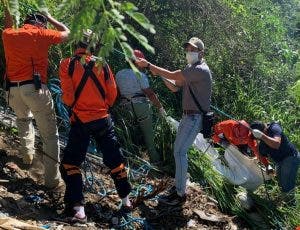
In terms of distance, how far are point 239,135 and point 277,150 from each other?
2.04ft

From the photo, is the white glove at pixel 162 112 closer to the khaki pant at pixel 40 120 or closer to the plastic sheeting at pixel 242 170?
the plastic sheeting at pixel 242 170

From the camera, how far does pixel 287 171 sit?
6.66 meters

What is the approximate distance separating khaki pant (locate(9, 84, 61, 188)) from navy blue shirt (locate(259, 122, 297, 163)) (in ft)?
8.71

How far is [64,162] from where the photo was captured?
17.6 ft

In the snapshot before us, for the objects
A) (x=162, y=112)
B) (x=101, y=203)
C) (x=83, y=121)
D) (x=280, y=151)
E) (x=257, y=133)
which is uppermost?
(x=83, y=121)

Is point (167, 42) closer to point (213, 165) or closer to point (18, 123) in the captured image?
point (213, 165)

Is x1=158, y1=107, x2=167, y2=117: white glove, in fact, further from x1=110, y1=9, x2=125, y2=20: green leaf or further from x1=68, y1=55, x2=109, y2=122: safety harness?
x1=110, y1=9, x2=125, y2=20: green leaf

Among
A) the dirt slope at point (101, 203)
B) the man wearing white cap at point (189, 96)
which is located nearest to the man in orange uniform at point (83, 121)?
the dirt slope at point (101, 203)

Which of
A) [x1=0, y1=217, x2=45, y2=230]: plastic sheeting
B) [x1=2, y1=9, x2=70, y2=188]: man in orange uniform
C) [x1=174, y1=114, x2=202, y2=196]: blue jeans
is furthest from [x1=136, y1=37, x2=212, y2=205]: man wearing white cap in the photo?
[x1=0, y1=217, x2=45, y2=230]: plastic sheeting

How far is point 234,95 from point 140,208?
405 centimetres

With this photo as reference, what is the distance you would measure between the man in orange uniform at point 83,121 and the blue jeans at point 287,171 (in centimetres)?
232

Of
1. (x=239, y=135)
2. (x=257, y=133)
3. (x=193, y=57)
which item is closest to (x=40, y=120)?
(x=193, y=57)

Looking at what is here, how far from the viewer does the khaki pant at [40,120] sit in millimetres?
5566

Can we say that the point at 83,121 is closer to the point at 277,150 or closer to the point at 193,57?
the point at 193,57
